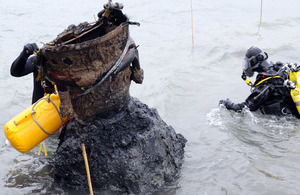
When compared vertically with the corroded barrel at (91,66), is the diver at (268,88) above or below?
below

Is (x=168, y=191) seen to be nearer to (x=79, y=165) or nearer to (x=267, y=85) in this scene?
(x=79, y=165)

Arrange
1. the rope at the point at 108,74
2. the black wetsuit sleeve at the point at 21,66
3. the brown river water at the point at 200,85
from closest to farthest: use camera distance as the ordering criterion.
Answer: the rope at the point at 108,74, the brown river water at the point at 200,85, the black wetsuit sleeve at the point at 21,66

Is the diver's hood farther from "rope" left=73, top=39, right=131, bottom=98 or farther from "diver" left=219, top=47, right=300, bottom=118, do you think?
"rope" left=73, top=39, right=131, bottom=98

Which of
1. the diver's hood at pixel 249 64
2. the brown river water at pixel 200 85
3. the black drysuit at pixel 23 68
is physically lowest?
the brown river water at pixel 200 85

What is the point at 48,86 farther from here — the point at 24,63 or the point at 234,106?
the point at 234,106

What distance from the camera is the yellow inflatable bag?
4.18 m

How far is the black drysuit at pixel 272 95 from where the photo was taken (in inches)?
229

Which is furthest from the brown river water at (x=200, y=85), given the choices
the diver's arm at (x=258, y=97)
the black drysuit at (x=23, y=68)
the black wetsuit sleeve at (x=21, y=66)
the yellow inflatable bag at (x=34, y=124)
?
the black wetsuit sleeve at (x=21, y=66)

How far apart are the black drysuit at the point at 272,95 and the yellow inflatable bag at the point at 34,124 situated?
3247 millimetres

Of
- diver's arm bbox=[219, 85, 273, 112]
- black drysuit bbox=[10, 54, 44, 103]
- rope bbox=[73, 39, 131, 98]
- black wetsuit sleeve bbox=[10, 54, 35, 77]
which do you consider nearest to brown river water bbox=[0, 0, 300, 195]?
diver's arm bbox=[219, 85, 273, 112]

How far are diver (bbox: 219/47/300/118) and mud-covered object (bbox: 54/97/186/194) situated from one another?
Result: 7.33ft

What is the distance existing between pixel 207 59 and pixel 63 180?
6.39 metres

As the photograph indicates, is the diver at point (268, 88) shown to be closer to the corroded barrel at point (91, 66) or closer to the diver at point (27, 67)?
the corroded barrel at point (91, 66)

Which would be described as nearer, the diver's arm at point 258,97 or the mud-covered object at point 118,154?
the mud-covered object at point 118,154
